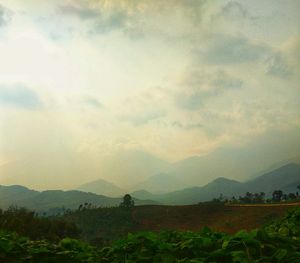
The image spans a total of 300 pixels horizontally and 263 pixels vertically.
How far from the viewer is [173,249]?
5000 mm

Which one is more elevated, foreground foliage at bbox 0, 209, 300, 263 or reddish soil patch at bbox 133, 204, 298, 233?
reddish soil patch at bbox 133, 204, 298, 233

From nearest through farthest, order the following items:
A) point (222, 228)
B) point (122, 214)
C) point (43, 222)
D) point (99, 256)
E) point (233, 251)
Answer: point (233, 251), point (99, 256), point (43, 222), point (222, 228), point (122, 214)

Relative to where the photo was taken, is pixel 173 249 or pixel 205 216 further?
pixel 205 216

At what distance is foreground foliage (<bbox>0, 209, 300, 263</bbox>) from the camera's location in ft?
15.1

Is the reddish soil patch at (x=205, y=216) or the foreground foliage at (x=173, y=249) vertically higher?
the reddish soil patch at (x=205, y=216)

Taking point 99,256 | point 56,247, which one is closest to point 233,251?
point 99,256

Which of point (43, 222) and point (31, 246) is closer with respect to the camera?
point (31, 246)

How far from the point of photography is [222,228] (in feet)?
94.1

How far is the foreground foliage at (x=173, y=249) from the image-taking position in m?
4.62

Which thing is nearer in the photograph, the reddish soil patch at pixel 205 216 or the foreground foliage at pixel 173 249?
the foreground foliage at pixel 173 249

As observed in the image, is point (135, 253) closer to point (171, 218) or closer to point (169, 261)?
point (169, 261)

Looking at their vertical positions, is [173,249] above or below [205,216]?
below

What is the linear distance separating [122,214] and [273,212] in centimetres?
1500

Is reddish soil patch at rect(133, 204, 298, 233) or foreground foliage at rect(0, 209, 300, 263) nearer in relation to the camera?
foreground foliage at rect(0, 209, 300, 263)
